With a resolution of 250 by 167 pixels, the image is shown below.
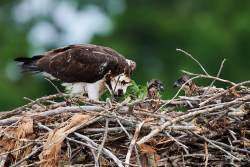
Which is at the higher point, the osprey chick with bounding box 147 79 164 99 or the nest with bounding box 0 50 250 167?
the osprey chick with bounding box 147 79 164 99

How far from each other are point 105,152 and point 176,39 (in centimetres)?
1994

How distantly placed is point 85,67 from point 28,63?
611 mm

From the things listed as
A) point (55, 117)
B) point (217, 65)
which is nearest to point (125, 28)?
point (217, 65)

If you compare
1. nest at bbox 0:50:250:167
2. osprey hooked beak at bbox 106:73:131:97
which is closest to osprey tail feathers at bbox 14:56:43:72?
osprey hooked beak at bbox 106:73:131:97

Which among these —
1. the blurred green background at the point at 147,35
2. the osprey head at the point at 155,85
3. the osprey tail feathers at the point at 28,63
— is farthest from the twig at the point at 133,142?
the blurred green background at the point at 147,35

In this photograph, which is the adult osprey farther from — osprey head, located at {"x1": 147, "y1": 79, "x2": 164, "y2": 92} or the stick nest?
the stick nest

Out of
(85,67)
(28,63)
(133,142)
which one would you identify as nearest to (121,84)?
(85,67)

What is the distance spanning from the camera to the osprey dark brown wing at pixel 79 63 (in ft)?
35.8

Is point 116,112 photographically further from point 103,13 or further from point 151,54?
point 103,13

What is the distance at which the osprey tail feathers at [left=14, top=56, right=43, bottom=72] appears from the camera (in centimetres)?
1141

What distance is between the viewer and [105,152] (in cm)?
816

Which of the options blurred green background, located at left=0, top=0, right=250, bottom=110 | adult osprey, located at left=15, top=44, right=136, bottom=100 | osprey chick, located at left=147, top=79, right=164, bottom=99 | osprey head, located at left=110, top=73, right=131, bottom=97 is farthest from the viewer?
blurred green background, located at left=0, top=0, right=250, bottom=110

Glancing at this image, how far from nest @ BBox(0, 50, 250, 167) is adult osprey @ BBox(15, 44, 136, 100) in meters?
2.14

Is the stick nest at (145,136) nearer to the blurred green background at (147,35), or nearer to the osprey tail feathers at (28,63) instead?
the osprey tail feathers at (28,63)
